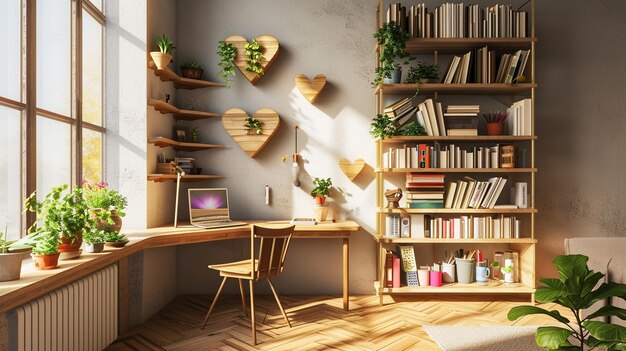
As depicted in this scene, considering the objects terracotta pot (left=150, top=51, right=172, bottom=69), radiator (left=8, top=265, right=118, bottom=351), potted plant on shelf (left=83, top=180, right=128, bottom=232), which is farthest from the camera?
terracotta pot (left=150, top=51, right=172, bottom=69)

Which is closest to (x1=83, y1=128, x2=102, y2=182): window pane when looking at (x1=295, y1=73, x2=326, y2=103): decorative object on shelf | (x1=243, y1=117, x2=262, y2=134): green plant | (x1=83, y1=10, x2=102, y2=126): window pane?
(x1=83, y1=10, x2=102, y2=126): window pane

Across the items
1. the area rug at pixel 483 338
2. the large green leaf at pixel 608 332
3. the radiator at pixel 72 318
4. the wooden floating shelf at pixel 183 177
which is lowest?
the area rug at pixel 483 338

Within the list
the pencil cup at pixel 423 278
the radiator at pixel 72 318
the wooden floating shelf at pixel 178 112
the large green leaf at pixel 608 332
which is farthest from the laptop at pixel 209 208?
the large green leaf at pixel 608 332

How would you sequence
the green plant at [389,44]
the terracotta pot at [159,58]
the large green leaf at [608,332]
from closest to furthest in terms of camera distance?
the large green leaf at [608,332] < the terracotta pot at [159,58] < the green plant at [389,44]

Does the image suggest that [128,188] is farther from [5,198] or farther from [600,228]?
[600,228]

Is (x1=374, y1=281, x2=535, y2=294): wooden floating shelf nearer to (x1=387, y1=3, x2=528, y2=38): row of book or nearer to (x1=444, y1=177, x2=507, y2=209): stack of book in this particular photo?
(x1=444, y1=177, x2=507, y2=209): stack of book

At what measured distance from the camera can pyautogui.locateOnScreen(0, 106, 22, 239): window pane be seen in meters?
2.38

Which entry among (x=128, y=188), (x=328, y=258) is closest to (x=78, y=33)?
(x=128, y=188)

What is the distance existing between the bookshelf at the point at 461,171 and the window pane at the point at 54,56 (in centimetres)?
259

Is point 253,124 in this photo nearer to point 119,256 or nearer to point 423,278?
point 119,256

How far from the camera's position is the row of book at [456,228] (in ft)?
12.9

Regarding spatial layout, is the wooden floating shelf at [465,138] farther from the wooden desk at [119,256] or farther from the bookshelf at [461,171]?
the wooden desk at [119,256]

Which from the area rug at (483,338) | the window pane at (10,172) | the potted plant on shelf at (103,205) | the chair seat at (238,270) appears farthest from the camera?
the chair seat at (238,270)

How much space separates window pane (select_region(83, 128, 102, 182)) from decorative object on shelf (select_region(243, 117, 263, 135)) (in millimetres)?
1325
